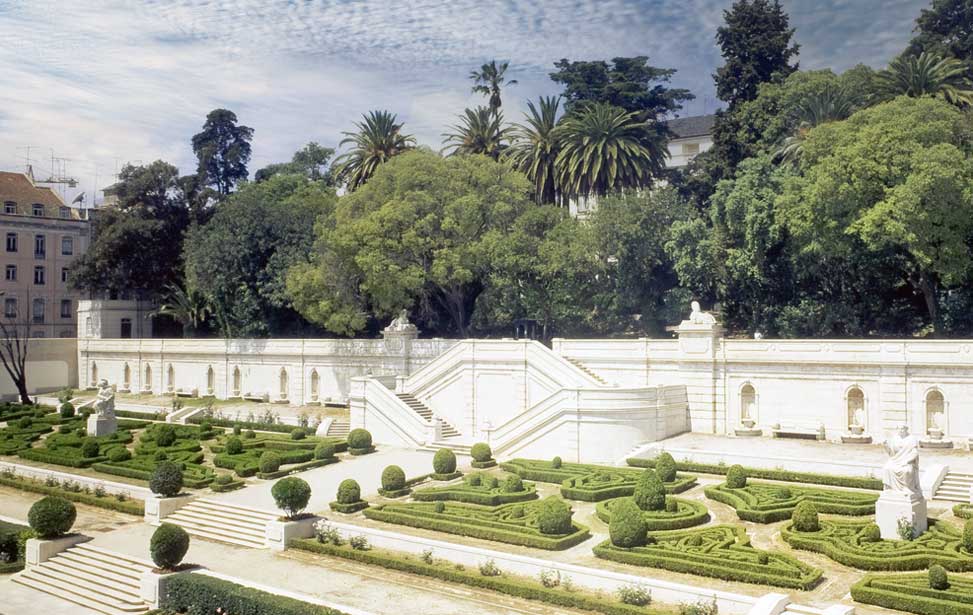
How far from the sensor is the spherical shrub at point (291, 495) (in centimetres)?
3091

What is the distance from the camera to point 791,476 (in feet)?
112

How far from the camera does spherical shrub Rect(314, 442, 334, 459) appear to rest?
143 ft

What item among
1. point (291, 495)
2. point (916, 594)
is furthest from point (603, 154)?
point (916, 594)

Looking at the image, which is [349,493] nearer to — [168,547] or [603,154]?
[168,547]

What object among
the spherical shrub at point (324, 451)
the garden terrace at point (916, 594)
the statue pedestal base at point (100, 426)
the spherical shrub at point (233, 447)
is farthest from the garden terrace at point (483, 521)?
the statue pedestal base at point (100, 426)

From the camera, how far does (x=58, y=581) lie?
2894 cm

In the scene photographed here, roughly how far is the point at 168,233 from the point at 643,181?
4299 cm

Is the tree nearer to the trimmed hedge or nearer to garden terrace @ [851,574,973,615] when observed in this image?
the trimmed hedge

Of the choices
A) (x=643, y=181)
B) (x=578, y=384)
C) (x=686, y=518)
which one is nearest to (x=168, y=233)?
(x=643, y=181)

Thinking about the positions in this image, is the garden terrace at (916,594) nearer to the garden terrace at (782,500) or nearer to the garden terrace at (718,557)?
the garden terrace at (718,557)

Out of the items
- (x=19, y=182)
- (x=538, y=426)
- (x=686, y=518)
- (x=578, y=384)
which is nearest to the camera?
(x=686, y=518)

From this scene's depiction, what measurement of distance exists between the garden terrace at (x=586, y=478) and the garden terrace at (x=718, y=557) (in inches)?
219

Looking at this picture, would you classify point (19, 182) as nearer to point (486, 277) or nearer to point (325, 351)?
point (325, 351)

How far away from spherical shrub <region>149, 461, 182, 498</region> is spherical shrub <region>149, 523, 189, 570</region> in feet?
30.8
